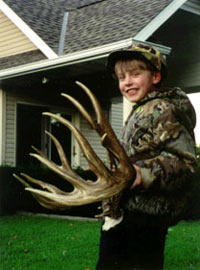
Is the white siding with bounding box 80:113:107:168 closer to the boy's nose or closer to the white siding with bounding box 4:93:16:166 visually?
the white siding with bounding box 4:93:16:166

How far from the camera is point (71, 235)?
810 centimetres

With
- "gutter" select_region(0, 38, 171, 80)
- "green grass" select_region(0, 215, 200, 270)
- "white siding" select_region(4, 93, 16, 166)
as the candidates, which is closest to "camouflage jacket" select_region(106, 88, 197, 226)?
"green grass" select_region(0, 215, 200, 270)

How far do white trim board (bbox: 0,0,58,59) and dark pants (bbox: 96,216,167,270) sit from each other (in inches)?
355

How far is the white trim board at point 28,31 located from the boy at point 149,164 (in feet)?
29.2

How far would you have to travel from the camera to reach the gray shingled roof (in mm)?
10416

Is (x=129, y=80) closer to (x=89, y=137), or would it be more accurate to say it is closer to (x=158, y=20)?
A: (x=158, y=20)

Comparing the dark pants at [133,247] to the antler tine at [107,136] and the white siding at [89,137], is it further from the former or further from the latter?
the white siding at [89,137]

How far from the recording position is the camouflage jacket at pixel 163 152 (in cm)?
211

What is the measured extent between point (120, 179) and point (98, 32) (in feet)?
31.2

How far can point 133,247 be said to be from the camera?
7.66 ft

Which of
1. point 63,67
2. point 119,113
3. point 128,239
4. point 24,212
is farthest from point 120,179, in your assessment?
point 119,113

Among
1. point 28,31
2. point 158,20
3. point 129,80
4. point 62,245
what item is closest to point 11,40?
point 28,31

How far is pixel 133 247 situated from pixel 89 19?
10.9 metres

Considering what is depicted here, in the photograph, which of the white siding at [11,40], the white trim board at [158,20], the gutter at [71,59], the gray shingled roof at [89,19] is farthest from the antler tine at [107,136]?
the white siding at [11,40]
